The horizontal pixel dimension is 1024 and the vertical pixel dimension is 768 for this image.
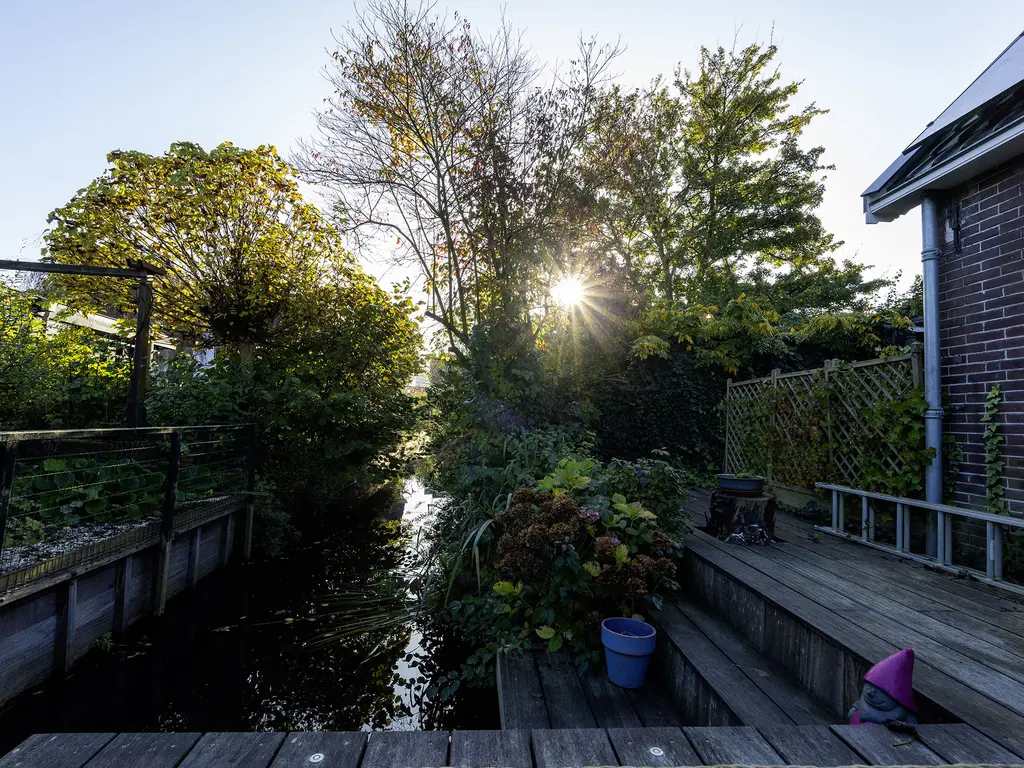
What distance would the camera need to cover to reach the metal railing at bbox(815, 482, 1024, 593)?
267cm

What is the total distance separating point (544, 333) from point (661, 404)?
6.02 ft

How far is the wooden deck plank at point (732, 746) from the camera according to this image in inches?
49.7

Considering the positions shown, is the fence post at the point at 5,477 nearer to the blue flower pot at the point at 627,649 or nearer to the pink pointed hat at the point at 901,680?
the blue flower pot at the point at 627,649

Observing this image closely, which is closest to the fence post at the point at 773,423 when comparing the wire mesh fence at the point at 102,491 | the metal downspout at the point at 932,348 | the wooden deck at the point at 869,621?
the metal downspout at the point at 932,348

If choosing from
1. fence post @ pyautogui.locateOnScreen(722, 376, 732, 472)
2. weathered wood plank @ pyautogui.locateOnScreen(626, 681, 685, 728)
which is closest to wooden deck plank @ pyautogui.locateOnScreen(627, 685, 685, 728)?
weathered wood plank @ pyautogui.locateOnScreen(626, 681, 685, 728)

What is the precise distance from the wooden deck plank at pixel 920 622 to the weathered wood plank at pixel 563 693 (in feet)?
4.12

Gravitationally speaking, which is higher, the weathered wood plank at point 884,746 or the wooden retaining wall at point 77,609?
the weathered wood plank at point 884,746

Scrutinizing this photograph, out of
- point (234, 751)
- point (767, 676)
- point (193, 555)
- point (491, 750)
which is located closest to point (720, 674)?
point (767, 676)

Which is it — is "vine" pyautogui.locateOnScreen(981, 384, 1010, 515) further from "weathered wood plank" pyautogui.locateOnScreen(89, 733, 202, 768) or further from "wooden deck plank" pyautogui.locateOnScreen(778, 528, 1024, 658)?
"weathered wood plank" pyautogui.locateOnScreen(89, 733, 202, 768)

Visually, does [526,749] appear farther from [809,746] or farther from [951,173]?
[951,173]

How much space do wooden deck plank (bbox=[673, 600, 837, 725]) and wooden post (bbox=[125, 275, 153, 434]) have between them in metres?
5.51

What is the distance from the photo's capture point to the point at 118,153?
24.1ft

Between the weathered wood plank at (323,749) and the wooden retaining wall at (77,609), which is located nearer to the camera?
the weathered wood plank at (323,749)

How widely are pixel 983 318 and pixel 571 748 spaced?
11.6 feet
